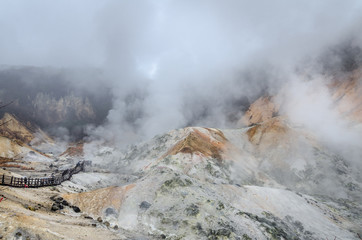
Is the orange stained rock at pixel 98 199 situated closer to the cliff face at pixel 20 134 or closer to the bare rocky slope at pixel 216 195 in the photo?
the bare rocky slope at pixel 216 195

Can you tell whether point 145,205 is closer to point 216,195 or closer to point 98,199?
point 98,199

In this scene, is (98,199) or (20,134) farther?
(20,134)

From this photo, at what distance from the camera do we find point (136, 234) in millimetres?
18984

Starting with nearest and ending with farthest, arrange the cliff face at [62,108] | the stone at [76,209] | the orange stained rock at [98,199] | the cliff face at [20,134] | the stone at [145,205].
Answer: the stone at [76,209] < the orange stained rock at [98,199] < the stone at [145,205] < the cliff face at [20,134] < the cliff face at [62,108]

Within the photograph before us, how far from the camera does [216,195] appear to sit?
26.0 metres

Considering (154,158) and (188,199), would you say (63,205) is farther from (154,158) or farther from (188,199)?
(154,158)

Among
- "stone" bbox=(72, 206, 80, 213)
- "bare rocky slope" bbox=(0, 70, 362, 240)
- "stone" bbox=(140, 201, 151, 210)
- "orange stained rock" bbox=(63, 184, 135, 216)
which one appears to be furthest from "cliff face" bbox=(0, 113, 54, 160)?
"stone" bbox=(140, 201, 151, 210)

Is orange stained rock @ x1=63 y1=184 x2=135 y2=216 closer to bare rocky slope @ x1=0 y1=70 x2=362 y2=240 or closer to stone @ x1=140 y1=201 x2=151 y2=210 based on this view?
bare rocky slope @ x1=0 y1=70 x2=362 y2=240

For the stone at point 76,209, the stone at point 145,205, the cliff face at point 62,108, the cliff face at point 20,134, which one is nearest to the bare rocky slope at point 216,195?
the stone at point 145,205

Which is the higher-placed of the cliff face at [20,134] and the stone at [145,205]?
the cliff face at [20,134]

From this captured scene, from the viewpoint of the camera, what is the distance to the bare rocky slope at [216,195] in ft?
60.9

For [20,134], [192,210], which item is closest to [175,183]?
[192,210]

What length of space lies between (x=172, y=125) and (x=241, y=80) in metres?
35.3

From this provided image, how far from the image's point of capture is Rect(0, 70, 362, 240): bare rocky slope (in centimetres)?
1856
